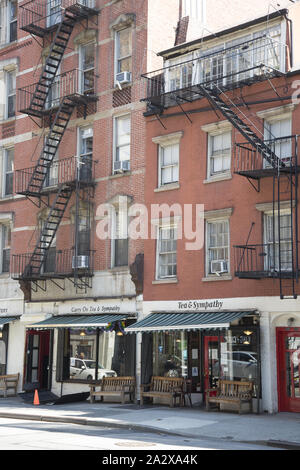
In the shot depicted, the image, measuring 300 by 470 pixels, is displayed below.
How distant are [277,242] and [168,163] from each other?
547cm

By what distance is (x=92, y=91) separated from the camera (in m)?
25.9

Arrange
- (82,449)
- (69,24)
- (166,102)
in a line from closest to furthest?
(82,449), (166,102), (69,24)

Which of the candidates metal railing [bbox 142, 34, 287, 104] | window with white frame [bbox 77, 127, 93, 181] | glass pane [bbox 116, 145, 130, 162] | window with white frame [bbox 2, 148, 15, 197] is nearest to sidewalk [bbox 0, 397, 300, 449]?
window with white frame [bbox 77, 127, 93, 181]

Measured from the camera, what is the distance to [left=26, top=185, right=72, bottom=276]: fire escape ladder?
984 inches

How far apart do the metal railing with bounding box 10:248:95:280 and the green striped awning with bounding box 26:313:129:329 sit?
1.66m

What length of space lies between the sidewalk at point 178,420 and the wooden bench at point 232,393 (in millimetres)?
393

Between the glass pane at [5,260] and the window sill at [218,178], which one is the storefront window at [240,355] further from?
the glass pane at [5,260]

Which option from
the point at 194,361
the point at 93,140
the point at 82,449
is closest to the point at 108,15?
the point at 93,140

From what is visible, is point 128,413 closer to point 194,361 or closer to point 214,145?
point 194,361

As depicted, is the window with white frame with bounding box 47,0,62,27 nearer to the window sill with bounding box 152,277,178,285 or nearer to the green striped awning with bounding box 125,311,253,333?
the window sill with bounding box 152,277,178,285

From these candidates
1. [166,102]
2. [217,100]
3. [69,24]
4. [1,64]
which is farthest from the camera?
[1,64]

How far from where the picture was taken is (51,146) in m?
25.9

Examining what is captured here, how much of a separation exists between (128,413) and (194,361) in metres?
3.31

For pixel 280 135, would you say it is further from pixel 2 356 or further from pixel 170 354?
pixel 2 356
